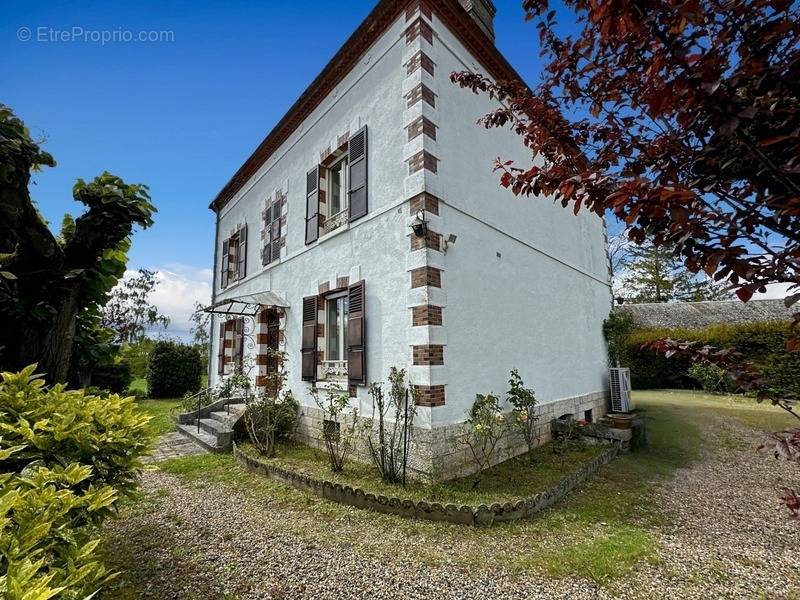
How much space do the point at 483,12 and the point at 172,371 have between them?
17.4m

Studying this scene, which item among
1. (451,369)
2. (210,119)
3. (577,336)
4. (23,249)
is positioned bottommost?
(451,369)

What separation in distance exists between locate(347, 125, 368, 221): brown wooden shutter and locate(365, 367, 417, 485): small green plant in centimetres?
328

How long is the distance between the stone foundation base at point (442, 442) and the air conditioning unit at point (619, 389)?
2.04 meters

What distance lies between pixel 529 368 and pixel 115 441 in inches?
265

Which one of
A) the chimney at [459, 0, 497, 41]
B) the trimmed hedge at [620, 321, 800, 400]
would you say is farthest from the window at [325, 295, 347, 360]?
the trimmed hedge at [620, 321, 800, 400]

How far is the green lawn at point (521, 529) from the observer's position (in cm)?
357

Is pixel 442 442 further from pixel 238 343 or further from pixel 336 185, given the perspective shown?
pixel 238 343

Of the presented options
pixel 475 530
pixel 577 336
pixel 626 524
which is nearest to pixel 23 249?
pixel 475 530

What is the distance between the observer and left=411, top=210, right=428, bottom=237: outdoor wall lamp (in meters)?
5.67

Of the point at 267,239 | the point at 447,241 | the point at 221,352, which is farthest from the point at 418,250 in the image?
the point at 221,352

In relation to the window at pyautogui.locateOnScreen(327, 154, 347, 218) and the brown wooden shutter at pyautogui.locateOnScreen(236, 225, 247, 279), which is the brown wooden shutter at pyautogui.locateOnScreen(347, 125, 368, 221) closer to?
the window at pyautogui.locateOnScreen(327, 154, 347, 218)

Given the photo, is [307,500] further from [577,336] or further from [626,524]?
[577,336]

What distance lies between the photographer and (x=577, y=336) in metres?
9.71

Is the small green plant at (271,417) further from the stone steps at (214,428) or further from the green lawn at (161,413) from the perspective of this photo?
the green lawn at (161,413)
